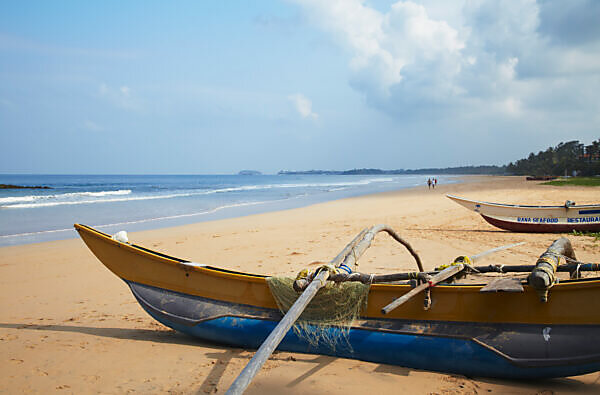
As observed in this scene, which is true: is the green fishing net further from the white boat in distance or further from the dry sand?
the white boat in distance

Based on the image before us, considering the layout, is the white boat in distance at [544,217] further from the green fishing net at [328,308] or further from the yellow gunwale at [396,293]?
the green fishing net at [328,308]

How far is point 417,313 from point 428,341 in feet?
0.71

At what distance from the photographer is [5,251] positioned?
8.89 metres

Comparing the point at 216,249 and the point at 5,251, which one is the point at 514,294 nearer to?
the point at 216,249

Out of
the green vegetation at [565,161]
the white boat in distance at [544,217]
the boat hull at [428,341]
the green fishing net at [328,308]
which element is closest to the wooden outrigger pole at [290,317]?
the green fishing net at [328,308]

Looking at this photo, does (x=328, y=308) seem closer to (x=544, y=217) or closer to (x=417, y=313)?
(x=417, y=313)

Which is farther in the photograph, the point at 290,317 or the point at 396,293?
the point at 396,293

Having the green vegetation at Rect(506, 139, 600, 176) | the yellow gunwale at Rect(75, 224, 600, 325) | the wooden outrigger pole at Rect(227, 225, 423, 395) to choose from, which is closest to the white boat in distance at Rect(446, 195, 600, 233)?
the wooden outrigger pole at Rect(227, 225, 423, 395)

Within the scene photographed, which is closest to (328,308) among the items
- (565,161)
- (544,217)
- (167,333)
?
(167,333)

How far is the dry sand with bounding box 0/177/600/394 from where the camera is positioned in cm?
306

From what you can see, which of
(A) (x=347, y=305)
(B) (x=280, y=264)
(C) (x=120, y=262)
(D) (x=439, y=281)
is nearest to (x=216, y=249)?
(B) (x=280, y=264)

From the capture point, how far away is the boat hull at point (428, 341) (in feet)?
8.86

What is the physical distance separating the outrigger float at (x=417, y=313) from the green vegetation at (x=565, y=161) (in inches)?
2370

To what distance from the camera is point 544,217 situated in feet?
30.4
